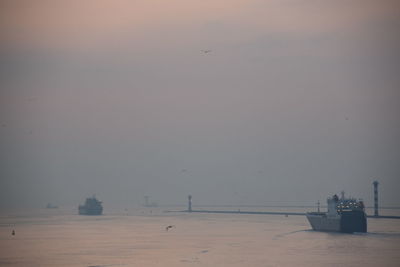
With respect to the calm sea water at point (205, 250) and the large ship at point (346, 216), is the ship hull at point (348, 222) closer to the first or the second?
the large ship at point (346, 216)

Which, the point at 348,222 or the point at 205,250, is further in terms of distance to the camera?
the point at 348,222

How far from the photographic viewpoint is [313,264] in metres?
98.7

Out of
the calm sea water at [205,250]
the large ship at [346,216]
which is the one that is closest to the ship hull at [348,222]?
the large ship at [346,216]

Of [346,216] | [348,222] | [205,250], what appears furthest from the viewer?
[346,216]

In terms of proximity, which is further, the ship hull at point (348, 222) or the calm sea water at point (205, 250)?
the ship hull at point (348, 222)

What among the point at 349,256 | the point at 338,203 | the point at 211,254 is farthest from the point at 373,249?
the point at 338,203

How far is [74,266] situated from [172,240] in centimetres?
5188

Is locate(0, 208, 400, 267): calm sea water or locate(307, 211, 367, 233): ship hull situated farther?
locate(307, 211, 367, 233): ship hull

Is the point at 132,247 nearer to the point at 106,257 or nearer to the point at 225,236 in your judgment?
the point at 106,257

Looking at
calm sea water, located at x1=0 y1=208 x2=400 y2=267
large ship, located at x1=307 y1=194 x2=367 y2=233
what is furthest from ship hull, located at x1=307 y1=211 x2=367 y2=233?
calm sea water, located at x1=0 y1=208 x2=400 y2=267

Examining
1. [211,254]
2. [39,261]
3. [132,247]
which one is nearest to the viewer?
[39,261]

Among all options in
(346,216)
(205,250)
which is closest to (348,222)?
(346,216)

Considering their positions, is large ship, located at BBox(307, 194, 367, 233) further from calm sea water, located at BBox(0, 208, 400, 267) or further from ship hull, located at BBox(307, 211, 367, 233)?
calm sea water, located at BBox(0, 208, 400, 267)

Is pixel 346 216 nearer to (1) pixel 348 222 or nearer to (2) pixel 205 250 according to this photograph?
(1) pixel 348 222
